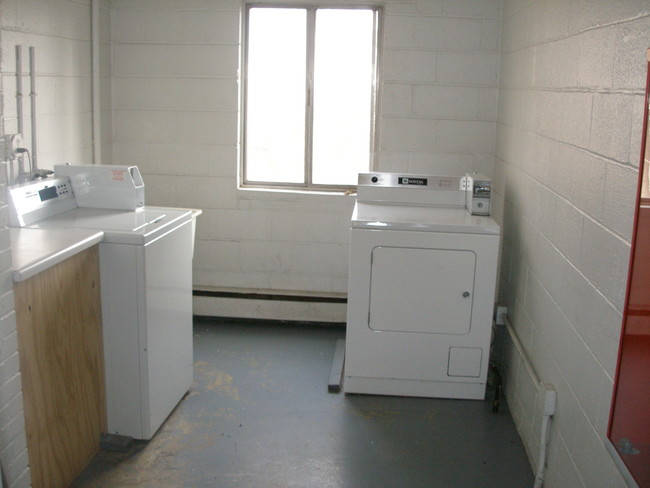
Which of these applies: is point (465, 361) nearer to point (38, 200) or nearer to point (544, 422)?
point (544, 422)

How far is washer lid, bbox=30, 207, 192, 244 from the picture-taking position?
2.98m

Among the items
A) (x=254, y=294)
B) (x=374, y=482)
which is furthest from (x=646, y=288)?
(x=254, y=294)

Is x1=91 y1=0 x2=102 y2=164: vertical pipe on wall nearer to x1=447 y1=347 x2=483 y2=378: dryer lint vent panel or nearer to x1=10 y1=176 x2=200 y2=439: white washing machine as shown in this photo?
x1=10 y1=176 x2=200 y2=439: white washing machine

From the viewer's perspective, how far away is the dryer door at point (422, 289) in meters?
3.62

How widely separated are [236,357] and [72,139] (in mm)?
1642

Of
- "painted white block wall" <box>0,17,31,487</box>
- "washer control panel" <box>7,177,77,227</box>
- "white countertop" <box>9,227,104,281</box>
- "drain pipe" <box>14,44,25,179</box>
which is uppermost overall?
"drain pipe" <box>14,44,25,179</box>

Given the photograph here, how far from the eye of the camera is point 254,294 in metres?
4.83

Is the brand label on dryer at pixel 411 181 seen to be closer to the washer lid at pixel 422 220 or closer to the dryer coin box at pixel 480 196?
the washer lid at pixel 422 220

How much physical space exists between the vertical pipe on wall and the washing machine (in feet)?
6.01

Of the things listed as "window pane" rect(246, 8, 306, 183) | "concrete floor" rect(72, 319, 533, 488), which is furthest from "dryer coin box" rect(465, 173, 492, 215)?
"window pane" rect(246, 8, 306, 183)

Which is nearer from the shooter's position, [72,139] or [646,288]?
[646,288]

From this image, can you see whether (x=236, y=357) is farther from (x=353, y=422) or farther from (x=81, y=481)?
(x=81, y=481)

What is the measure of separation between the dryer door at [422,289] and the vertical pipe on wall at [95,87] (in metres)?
2.03

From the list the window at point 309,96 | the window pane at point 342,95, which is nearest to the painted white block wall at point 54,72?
the window at point 309,96
